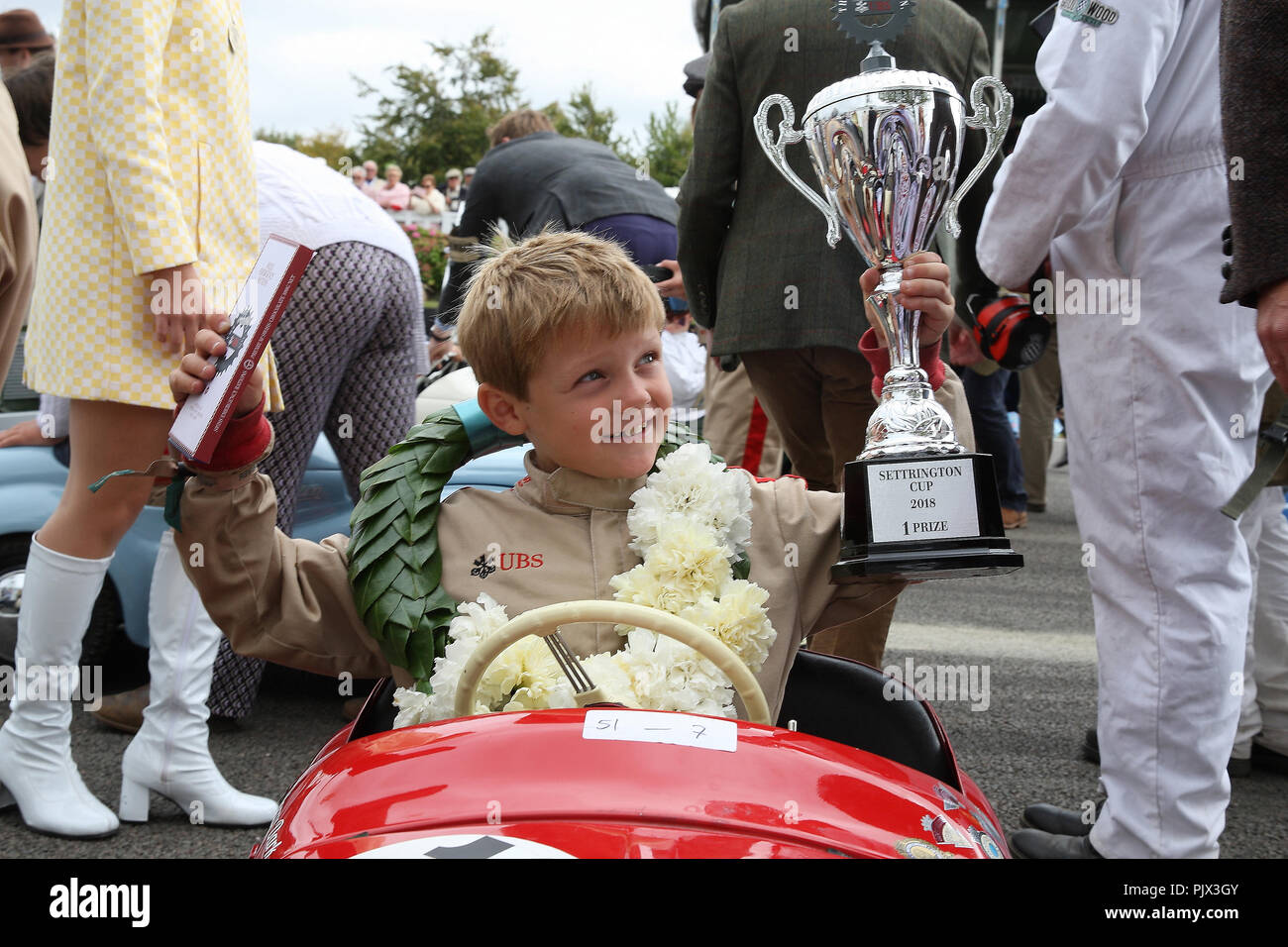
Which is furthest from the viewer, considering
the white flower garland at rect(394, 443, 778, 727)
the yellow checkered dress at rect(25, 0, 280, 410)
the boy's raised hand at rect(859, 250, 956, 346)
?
the yellow checkered dress at rect(25, 0, 280, 410)

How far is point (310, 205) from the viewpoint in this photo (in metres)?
3.09

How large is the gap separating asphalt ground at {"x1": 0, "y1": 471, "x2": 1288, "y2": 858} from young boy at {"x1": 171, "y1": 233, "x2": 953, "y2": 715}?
1050 millimetres

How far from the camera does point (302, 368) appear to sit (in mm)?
3041

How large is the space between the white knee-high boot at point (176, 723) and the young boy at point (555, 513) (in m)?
0.96

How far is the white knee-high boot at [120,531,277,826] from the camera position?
274 centimetres

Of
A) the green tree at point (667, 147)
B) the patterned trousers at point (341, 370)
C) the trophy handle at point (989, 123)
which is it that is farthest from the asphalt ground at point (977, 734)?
the green tree at point (667, 147)

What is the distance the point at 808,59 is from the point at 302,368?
1.43 meters

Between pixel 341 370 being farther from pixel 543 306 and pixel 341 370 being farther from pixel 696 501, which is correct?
pixel 696 501

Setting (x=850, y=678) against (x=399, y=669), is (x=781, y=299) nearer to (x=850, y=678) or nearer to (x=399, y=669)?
(x=850, y=678)

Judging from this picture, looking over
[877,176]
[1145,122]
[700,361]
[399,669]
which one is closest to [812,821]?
[399,669]

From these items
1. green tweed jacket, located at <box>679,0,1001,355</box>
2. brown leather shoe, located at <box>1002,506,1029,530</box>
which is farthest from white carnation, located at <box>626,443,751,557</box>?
brown leather shoe, located at <box>1002,506,1029,530</box>
